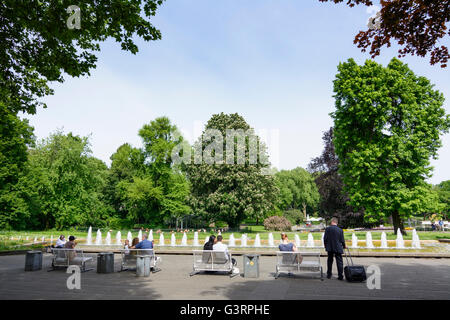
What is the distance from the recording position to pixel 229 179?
115ft

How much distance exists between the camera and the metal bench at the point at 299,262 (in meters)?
9.09

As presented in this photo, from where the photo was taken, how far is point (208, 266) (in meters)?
10.0

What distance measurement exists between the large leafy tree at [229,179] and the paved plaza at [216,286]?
23766 mm

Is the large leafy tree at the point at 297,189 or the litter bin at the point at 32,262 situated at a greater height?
the large leafy tree at the point at 297,189

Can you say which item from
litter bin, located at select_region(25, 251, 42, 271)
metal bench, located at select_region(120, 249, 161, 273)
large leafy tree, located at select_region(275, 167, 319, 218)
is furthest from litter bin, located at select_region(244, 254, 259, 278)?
large leafy tree, located at select_region(275, 167, 319, 218)

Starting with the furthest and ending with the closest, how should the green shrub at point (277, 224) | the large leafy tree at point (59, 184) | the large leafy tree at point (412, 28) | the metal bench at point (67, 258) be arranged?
the large leafy tree at point (59, 184), the green shrub at point (277, 224), the metal bench at point (67, 258), the large leafy tree at point (412, 28)

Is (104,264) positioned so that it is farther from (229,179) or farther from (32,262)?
(229,179)

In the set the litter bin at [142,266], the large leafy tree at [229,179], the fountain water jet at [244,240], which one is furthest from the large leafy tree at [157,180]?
the litter bin at [142,266]

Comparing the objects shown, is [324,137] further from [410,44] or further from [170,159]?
[410,44]

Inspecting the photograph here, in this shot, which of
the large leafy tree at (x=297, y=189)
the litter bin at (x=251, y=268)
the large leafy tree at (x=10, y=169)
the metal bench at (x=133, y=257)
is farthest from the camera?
the large leafy tree at (x=297, y=189)

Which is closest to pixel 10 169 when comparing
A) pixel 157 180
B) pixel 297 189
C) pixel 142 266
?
pixel 157 180

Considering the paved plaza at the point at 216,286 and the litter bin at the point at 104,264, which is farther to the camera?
the litter bin at the point at 104,264

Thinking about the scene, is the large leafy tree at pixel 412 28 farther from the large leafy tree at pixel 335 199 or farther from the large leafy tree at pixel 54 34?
the large leafy tree at pixel 335 199

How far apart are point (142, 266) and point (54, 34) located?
819 centimetres
